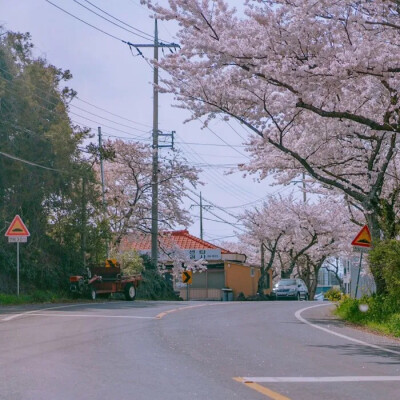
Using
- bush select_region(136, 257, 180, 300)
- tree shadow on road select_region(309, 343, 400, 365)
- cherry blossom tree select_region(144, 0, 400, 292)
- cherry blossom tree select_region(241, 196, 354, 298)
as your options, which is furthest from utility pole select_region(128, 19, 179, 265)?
tree shadow on road select_region(309, 343, 400, 365)

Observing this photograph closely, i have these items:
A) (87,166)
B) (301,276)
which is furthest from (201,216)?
(87,166)

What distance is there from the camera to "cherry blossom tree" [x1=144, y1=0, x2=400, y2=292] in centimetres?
1505

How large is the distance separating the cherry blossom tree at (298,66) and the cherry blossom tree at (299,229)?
34.6 m

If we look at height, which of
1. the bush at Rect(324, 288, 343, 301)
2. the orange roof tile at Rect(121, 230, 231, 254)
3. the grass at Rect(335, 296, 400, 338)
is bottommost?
the grass at Rect(335, 296, 400, 338)

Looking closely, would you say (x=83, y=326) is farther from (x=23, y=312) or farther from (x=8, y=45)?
(x=8, y=45)

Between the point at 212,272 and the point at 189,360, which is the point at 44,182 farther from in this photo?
the point at 212,272

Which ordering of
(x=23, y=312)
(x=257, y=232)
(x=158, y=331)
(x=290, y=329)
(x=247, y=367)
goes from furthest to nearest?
(x=257, y=232) → (x=23, y=312) → (x=290, y=329) → (x=158, y=331) → (x=247, y=367)

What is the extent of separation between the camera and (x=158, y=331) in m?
15.6

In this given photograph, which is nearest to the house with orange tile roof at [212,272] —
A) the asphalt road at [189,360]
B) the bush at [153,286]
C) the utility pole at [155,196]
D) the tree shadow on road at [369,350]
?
the utility pole at [155,196]

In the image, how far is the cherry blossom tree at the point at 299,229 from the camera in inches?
2290

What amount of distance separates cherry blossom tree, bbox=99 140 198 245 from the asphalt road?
1089 inches

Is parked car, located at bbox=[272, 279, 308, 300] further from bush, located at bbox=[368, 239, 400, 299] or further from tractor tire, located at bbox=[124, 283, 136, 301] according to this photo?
bush, located at bbox=[368, 239, 400, 299]

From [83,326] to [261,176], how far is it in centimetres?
1076

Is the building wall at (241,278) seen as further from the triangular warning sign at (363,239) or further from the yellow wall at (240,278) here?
the triangular warning sign at (363,239)
